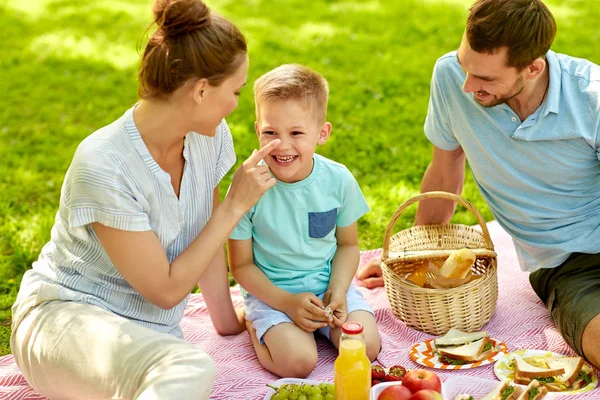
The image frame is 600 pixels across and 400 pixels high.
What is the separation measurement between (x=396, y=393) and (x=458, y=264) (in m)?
1.01

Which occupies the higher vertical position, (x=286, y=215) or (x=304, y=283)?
(x=286, y=215)

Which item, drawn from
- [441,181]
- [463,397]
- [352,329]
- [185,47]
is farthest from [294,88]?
[463,397]

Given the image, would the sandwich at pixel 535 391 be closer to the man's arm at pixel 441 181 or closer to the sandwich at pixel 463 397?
the sandwich at pixel 463 397

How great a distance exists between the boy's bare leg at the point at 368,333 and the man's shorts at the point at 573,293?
766 millimetres

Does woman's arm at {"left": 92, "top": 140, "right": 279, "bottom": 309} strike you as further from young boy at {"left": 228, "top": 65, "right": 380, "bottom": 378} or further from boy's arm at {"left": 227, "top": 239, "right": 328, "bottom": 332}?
boy's arm at {"left": 227, "top": 239, "right": 328, "bottom": 332}

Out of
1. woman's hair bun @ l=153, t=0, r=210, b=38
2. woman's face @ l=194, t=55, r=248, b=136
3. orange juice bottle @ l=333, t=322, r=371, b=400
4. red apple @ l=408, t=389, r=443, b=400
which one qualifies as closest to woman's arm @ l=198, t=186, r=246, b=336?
woman's face @ l=194, t=55, r=248, b=136

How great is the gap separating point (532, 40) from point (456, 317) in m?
1.19

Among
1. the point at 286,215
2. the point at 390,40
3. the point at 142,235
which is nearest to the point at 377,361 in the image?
the point at 286,215

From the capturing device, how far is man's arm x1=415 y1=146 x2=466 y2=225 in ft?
12.1

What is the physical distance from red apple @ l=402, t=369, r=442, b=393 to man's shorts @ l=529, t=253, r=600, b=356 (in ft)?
2.86

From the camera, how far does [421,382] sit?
2502mm

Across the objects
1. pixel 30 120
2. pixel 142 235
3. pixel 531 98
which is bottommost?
A: pixel 30 120

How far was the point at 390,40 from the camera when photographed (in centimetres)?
746

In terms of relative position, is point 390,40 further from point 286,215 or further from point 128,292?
point 128,292
